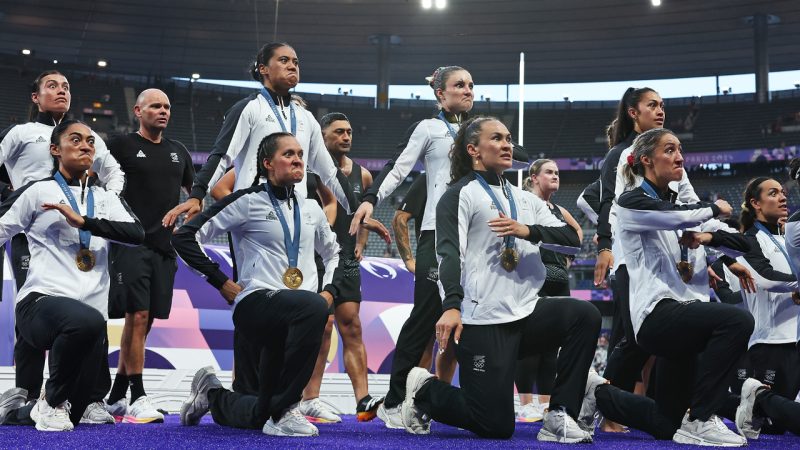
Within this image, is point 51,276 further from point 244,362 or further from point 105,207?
point 244,362

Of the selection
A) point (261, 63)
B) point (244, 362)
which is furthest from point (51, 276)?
point (261, 63)

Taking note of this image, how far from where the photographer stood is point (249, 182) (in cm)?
485

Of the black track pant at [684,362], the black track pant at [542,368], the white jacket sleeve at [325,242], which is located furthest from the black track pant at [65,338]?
the black track pant at [542,368]

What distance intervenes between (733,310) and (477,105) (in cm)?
3228

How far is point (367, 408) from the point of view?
17.9ft

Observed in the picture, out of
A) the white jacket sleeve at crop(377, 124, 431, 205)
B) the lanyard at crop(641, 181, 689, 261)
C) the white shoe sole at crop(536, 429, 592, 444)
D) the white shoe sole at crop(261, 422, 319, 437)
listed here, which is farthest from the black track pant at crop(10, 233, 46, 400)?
the lanyard at crop(641, 181, 689, 261)

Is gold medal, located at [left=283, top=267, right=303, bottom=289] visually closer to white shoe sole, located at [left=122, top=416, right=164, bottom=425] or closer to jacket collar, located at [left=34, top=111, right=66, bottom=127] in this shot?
white shoe sole, located at [left=122, top=416, right=164, bottom=425]

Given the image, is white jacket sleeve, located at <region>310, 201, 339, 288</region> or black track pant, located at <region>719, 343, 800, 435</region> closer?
white jacket sleeve, located at <region>310, 201, 339, 288</region>

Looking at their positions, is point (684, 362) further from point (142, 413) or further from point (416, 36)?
point (416, 36)

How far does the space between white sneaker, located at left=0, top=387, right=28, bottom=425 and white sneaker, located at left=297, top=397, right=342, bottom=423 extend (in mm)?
1625

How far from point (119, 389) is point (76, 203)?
1344mm

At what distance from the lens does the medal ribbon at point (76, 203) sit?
14.9 feet

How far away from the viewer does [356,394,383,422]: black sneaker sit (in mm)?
5441

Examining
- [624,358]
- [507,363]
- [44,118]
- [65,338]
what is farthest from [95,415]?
[624,358]
